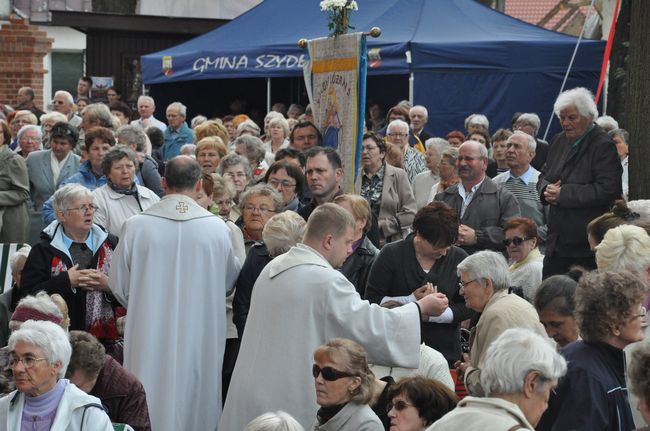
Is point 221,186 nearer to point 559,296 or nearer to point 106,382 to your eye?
point 106,382

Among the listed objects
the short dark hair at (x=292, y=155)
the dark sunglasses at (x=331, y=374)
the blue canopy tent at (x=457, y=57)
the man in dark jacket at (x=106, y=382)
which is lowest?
the man in dark jacket at (x=106, y=382)

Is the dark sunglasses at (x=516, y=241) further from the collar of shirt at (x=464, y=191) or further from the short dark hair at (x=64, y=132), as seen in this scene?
the short dark hair at (x=64, y=132)

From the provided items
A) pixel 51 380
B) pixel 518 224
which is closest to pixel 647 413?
pixel 51 380

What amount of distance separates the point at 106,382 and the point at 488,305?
2.02 m

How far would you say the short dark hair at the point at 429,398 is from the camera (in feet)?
17.1

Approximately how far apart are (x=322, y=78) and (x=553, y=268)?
277 cm

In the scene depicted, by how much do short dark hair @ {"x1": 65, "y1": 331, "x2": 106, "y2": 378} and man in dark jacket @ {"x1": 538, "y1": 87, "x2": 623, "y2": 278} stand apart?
11.6ft

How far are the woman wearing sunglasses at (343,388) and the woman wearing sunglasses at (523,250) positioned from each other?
2.95m

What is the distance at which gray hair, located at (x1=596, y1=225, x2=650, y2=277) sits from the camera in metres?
6.04

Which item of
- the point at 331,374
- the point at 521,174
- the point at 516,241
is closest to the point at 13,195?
the point at 521,174

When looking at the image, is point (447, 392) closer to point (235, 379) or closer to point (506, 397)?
point (506, 397)

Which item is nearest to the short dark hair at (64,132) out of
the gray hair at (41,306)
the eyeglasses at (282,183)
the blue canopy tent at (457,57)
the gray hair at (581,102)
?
the eyeglasses at (282,183)

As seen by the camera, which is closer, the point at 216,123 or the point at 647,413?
the point at 647,413

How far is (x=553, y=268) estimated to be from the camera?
8.60 meters
